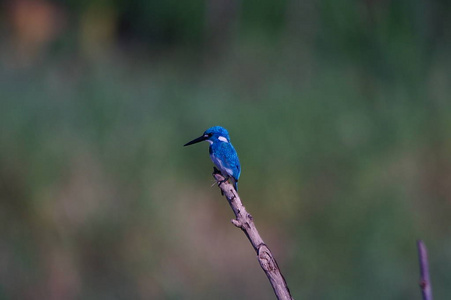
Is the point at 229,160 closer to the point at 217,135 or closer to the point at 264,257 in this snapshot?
the point at 217,135

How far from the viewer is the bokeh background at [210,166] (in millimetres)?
4793

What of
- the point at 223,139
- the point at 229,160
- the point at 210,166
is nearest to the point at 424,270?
the point at 229,160

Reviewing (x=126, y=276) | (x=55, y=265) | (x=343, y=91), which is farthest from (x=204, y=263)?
(x=343, y=91)

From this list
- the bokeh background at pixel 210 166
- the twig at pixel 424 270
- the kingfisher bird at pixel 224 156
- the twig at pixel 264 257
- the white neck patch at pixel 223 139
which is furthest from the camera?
the bokeh background at pixel 210 166

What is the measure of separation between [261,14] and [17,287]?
12.1 ft

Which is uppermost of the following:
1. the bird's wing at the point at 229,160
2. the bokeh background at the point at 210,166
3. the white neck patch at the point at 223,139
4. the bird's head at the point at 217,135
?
the bokeh background at the point at 210,166

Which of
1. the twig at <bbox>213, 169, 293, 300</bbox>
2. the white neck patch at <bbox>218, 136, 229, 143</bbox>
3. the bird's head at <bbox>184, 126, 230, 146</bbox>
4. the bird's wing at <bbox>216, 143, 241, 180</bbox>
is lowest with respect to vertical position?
the twig at <bbox>213, 169, 293, 300</bbox>

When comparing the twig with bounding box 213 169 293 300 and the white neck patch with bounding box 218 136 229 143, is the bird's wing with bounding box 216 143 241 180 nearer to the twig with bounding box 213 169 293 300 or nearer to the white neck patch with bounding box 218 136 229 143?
the white neck patch with bounding box 218 136 229 143

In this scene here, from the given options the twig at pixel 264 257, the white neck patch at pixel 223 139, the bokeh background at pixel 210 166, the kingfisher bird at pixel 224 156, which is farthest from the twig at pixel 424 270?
the bokeh background at pixel 210 166

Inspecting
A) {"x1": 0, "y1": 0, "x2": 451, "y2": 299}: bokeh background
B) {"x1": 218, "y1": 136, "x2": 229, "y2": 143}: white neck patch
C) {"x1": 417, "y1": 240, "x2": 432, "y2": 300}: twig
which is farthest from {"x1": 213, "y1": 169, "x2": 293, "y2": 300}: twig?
{"x1": 0, "y1": 0, "x2": 451, "y2": 299}: bokeh background

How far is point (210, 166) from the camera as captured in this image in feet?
16.6

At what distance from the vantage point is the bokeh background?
4793 mm

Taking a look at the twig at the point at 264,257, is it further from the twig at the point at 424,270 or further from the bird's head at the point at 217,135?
the bird's head at the point at 217,135

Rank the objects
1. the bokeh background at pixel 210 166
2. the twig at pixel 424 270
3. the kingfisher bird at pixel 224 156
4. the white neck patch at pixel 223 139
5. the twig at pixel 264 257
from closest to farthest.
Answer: the twig at pixel 424 270 < the twig at pixel 264 257 < the kingfisher bird at pixel 224 156 < the white neck patch at pixel 223 139 < the bokeh background at pixel 210 166
